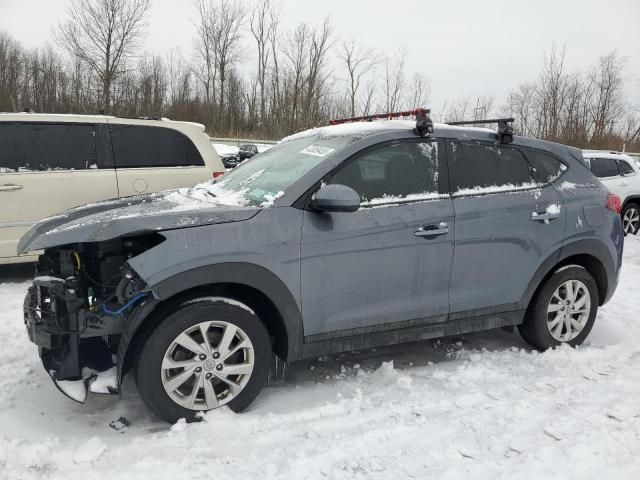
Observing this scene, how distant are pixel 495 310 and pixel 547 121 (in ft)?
120

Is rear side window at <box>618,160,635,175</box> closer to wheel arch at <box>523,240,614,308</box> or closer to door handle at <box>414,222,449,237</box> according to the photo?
wheel arch at <box>523,240,614,308</box>

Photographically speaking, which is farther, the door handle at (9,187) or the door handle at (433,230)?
the door handle at (9,187)

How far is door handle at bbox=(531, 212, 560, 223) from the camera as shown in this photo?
381 cm

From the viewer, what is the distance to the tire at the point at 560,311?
400cm

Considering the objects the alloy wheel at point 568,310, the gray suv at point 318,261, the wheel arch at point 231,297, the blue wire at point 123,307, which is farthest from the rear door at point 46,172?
the alloy wheel at point 568,310

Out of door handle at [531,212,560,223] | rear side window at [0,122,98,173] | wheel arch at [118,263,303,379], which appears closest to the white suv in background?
door handle at [531,212,560,223]

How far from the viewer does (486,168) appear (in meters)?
3.78

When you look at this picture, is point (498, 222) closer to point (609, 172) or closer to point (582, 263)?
point (582, 263)

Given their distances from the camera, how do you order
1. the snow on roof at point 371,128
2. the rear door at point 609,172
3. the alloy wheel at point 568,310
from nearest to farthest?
1. the snow on roof at point 371,128
2. the alloy wheel at point 568,310
3. the rear door at point 609,172

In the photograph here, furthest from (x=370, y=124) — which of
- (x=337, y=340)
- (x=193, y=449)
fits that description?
(x=193, y=449)

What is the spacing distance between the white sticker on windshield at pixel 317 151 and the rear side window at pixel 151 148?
9.99ft

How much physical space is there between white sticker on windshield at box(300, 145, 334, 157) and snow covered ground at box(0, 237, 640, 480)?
5.10 ft

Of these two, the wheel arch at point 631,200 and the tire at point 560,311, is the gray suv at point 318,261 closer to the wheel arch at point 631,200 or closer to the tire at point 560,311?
the tire at point 560,311

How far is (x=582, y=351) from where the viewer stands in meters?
4.07
